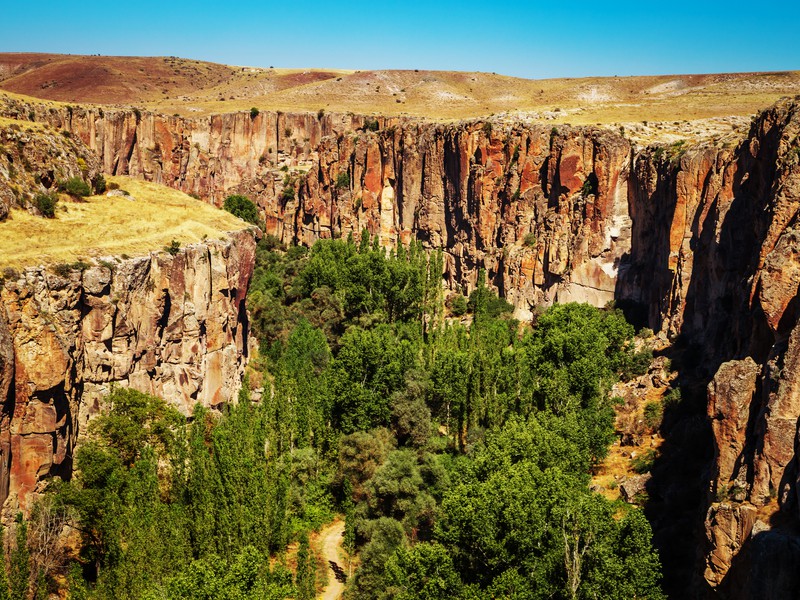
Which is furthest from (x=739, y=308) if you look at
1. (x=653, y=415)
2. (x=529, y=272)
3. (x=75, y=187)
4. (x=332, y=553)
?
(x=75, y=187)

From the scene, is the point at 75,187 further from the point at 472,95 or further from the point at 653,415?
the point at 472,95

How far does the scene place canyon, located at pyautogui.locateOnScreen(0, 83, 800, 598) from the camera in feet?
115

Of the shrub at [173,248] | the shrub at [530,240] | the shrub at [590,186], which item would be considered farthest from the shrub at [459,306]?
the shrub at [173,248]

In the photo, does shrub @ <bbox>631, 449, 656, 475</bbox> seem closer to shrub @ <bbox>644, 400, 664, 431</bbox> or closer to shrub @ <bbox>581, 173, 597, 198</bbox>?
shrub @ <bbox>644, 400, 664, 431</bbox>

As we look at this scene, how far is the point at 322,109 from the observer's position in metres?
146

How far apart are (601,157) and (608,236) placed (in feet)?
28.8

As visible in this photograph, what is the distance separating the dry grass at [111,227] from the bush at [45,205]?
1.91ft

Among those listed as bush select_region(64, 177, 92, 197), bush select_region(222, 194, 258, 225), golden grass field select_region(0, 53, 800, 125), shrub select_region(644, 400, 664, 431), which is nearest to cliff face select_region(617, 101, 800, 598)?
shrub select_region(644, 400, 664, 431)

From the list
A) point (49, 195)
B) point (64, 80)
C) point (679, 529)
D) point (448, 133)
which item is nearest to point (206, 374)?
point (49, 195)

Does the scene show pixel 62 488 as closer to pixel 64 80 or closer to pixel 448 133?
pixel 448 133

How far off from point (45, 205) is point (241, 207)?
59221 millimetres

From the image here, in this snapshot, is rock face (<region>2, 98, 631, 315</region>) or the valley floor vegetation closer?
the valley floor vegetation

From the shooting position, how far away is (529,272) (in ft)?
304

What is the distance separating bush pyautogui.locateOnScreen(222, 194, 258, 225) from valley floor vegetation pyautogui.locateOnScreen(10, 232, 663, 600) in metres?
36.1
